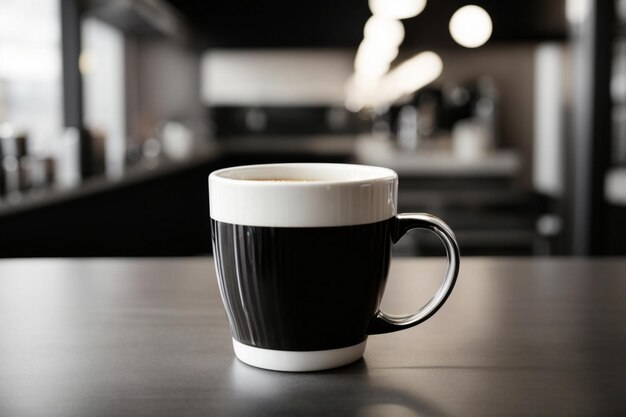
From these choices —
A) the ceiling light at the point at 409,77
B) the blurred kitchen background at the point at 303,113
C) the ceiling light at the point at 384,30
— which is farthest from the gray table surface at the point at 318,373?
the ceiling light at the point at 409,77

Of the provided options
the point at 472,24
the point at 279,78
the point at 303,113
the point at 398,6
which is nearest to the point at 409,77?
the point at 303,113

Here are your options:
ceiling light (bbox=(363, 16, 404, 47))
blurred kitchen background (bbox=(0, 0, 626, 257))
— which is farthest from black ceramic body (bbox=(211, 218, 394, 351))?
ceiling light (bbox=(363, 16, 404, 47))

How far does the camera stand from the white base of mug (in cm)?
55

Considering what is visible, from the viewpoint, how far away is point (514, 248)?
16.1 ft

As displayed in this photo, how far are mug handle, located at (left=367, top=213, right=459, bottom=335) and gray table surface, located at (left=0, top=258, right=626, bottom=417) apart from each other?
0.02m

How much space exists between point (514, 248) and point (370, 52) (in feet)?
6.58

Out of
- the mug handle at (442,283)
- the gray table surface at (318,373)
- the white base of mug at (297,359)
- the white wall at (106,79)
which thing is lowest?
the gray table surface at (318,373)

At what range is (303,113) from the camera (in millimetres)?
8617

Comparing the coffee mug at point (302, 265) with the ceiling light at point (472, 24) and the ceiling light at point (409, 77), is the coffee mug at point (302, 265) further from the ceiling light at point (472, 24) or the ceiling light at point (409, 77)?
the ceiling light at point (409, 77)

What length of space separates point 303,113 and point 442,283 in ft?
26.6

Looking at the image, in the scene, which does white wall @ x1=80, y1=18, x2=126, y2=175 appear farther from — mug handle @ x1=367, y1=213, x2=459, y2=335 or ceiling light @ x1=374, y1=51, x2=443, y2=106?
mug handle @ x1=367, y1=213, x2=459, y2=335

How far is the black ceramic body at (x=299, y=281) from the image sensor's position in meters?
0.54

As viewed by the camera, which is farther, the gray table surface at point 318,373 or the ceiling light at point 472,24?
the ceiling light at point 472,24

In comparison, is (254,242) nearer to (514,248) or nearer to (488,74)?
(514,248)
